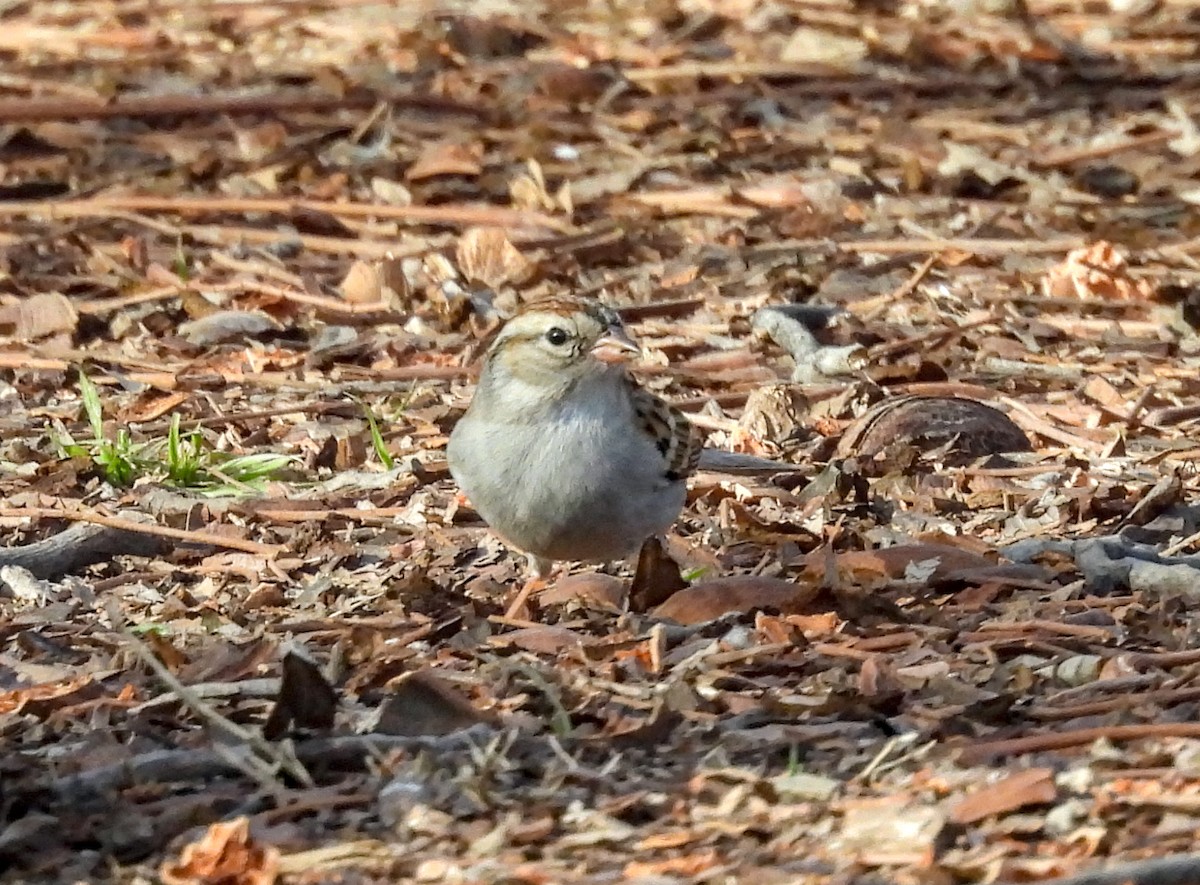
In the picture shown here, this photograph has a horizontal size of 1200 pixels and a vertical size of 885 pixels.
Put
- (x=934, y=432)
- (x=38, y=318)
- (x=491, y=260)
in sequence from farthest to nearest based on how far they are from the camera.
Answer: (x=491, y=260) < (x=38, y=318) < (x=934, y=432)

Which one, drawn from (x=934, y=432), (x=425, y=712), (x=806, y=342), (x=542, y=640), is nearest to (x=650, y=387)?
(x=806, y=342)

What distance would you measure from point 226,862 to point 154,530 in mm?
2364

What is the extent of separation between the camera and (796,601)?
486 centimetres

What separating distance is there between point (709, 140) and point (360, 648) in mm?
5243

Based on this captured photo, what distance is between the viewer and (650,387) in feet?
23.8

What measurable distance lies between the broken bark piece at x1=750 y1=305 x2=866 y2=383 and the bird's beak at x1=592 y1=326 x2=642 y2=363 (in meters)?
1.55

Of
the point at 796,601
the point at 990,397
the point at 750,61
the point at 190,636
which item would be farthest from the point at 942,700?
the point at 750,61

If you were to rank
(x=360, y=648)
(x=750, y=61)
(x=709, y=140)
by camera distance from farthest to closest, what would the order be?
(x=750, y=61) → (x=709, y=140) → (x=360, y=648)

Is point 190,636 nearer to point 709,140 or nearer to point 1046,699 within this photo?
point 1046,699

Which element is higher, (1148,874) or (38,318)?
(1148,874)

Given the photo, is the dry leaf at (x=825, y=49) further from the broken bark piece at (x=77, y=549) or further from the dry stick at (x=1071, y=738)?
the dry stick at (x=1071, y=738)

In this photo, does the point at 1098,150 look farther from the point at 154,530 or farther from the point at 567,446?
the point at 154,530

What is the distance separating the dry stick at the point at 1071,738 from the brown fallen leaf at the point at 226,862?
47.1 inches

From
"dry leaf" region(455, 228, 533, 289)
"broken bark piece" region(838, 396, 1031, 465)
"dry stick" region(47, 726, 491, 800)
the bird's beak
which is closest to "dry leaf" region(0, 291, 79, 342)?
"dry leaf" region(455, 228, 533, 289)
